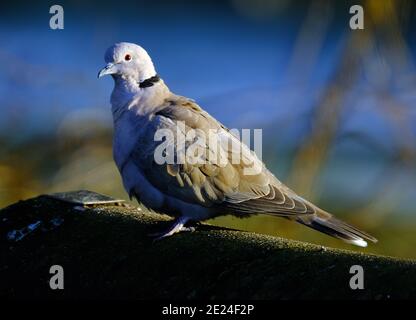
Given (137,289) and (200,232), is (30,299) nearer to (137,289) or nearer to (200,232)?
(137,289)

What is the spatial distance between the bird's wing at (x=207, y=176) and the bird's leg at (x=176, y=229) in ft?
0.37

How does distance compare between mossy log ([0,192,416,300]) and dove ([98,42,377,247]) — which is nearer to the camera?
mossy log ([0,192,416,300])

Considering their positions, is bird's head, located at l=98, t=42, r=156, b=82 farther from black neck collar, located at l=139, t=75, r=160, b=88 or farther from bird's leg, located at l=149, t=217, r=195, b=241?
bird's leg, located at l=149, t=217, r=195, b=241

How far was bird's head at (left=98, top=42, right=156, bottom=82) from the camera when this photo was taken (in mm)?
4148

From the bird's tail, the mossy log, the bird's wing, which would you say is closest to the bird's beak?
the bird's wing

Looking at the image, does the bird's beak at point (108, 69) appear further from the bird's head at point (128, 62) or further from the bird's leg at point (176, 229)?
the bird's leg at point (176, 229)

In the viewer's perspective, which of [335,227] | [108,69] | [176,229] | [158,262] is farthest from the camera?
[108,69]

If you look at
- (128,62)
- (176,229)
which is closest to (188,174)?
(176,229)

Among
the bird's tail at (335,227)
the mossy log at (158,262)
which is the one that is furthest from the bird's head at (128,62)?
the bird's tail at (335,227)

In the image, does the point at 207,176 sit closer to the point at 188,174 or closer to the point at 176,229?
the point at 188,174

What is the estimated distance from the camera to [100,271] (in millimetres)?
3398

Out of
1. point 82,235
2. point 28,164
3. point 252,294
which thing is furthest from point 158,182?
point 28,164

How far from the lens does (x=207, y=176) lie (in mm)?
3912

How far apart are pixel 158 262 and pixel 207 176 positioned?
714 millimetres
